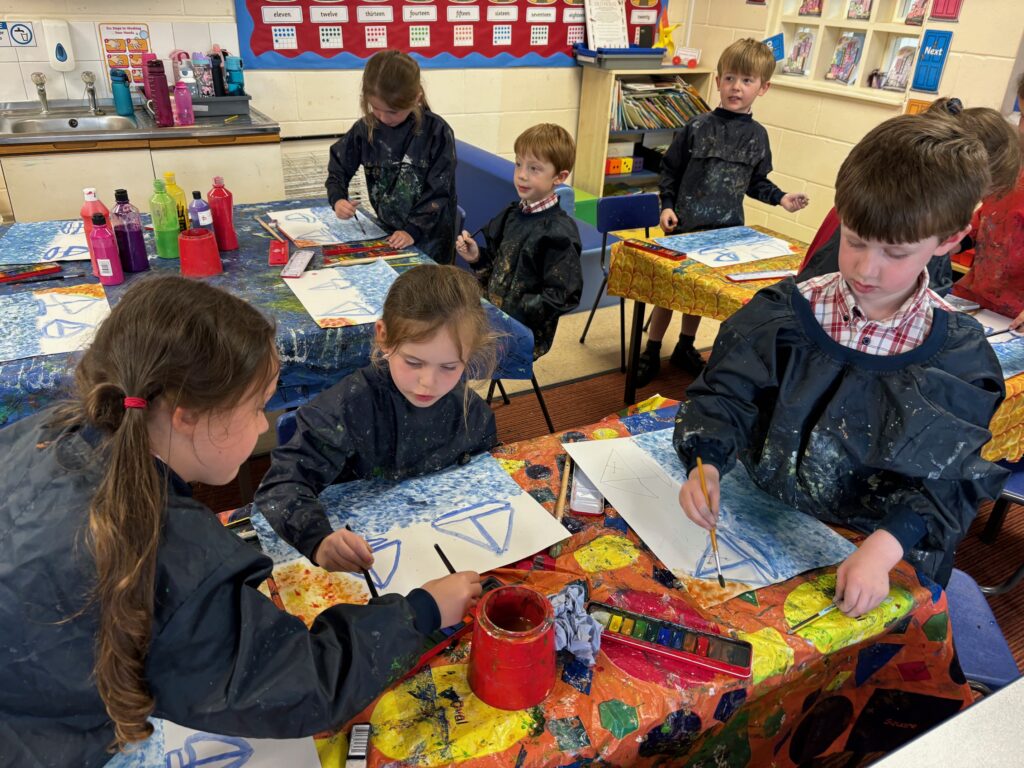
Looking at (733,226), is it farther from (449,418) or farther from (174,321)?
(174,321)

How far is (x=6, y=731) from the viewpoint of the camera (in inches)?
27.6

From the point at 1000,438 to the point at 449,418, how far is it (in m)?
1.29

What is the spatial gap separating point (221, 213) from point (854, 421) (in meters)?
1.77

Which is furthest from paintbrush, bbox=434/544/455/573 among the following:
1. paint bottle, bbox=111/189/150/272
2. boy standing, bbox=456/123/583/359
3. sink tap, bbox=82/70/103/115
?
sink tap, bbox=82/70/103/115

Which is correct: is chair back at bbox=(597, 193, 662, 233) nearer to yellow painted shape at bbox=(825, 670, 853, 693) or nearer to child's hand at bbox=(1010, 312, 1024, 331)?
child's hand at bbox=(1010, 312, 1024, 331)

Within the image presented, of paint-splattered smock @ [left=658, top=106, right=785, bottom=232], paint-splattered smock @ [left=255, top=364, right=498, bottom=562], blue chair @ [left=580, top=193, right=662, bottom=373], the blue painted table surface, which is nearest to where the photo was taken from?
paint-splattered smock @ [left=255, top=364, right=498, bottom=562]

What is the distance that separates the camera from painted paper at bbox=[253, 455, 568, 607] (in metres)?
1.04

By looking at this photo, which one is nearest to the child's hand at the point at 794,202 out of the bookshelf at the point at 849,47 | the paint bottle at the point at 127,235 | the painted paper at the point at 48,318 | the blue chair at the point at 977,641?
the bookshelf at the point at 849,47

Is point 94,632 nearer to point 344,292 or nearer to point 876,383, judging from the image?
point 876,383

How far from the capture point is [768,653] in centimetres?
92

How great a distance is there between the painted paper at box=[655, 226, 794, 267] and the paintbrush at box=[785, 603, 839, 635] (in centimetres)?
158

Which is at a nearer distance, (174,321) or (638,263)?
(174,321)

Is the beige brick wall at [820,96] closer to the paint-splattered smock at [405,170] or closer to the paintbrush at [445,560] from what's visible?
the paint-splattered smock at [405,170]

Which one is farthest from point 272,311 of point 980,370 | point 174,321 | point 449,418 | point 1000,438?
point 1000,438
